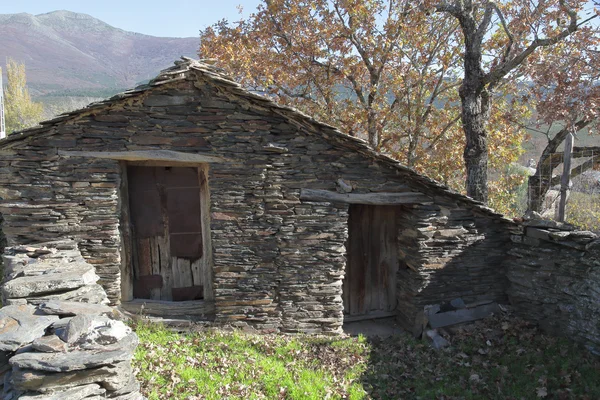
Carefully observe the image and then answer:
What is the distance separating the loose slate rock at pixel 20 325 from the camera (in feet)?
10.3

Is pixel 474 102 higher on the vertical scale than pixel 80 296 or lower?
higher

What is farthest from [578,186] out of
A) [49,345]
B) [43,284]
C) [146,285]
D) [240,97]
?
[49,345]

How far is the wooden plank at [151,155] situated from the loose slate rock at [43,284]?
183 cm

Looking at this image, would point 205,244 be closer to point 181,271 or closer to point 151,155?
point 181,271

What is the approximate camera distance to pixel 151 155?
5.90 meters

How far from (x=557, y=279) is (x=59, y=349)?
6578 mm

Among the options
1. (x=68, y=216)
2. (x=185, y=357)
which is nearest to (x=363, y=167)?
(x=185, y=357)

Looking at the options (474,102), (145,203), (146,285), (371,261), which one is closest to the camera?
(145,203)

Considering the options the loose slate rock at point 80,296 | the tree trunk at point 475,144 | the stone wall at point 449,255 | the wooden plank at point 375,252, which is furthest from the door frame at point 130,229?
the tree trunk at point 475,144

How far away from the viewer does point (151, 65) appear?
96.9m

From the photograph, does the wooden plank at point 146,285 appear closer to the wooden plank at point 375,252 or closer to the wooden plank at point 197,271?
the wooden plank at point 197,271

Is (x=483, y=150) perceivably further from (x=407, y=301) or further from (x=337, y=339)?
(x=337, y=339)

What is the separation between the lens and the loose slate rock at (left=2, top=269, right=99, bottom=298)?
4.15m

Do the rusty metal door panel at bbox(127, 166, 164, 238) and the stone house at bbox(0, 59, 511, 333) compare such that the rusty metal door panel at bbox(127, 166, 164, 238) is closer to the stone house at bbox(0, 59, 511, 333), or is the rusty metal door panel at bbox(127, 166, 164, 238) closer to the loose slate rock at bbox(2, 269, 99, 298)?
the stone house at bbox(0, 59, 511, 333)
